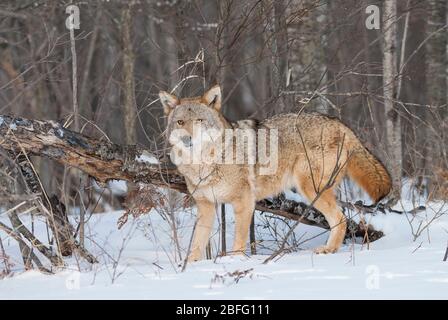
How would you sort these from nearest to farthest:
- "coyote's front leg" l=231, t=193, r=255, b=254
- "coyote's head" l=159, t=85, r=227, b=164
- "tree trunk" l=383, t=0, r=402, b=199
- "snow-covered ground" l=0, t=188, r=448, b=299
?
1. "snow-covered ground" l=0, t=188, r=448, b=299
2. "coyote's head" l=159, t=85, r=227, b=164
3. "coyote's front leg" l=231, t=193, r=255, b=254
4. "tree trunk" l=383, t=0, r=402, b=199

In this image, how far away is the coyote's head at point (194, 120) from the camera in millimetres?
6957

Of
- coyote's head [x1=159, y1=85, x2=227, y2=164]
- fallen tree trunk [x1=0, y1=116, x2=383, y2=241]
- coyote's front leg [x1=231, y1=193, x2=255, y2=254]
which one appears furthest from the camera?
coyote's front leg [x1=231, y1=193, x2=255, y2=254]

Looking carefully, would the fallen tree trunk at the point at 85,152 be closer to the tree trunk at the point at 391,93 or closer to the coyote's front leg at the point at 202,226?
the coyote's front leg at the point at 202,226

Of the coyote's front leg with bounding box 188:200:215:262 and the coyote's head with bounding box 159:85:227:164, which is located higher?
the coyote's head with bounding box 159:85:227:164

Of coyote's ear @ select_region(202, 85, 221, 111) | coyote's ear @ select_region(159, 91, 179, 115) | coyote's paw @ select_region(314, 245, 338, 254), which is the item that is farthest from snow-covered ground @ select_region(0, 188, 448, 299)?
coyote's ear @ select_region(202, 85, 221, 111)

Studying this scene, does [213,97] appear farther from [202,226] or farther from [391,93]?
[391,93]

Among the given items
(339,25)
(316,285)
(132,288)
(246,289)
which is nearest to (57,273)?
(132,288)

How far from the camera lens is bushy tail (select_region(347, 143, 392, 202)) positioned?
7324 millimetres

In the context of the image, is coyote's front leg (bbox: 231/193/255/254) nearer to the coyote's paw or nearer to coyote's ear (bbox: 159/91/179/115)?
the coyote's paw

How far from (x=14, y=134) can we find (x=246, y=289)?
2.57 m

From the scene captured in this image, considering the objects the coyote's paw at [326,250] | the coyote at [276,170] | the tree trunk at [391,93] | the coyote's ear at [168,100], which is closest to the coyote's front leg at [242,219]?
the coyote at [276,170]

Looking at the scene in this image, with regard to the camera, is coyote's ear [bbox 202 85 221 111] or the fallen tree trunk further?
coyote's ear [bbox 202 85 221 111]

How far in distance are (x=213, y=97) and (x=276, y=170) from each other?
101cm
